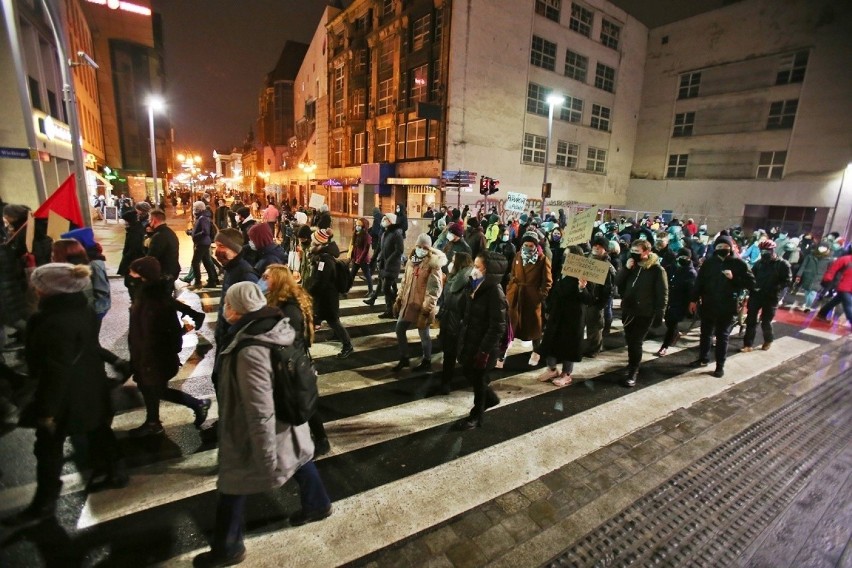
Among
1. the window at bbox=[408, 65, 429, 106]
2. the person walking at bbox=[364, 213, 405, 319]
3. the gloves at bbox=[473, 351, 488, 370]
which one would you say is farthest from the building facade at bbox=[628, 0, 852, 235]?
the gloves at bbox=[473, 351, 488, 370]

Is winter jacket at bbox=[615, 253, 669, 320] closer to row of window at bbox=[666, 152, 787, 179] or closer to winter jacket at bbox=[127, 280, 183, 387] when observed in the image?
winter jacket at bbox=[127, 280, 183, 387]

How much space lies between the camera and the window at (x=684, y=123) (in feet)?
107

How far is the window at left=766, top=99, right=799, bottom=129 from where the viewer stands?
27.2 m

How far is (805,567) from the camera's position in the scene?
2951 mm

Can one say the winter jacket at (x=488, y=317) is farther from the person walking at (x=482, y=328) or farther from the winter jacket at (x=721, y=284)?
the winter jacket at (x=721, y=284)

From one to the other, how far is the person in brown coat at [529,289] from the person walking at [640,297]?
1.17m

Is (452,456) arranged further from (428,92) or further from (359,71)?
(359,71)

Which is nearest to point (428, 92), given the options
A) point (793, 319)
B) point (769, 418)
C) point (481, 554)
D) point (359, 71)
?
point (359, 71)

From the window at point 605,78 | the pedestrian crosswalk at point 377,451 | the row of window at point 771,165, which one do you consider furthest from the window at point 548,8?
the pedestrian crosswalk at point 377,451

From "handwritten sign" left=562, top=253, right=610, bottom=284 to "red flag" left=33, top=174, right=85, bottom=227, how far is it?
699 centimetres

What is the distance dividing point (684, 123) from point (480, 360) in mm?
37903

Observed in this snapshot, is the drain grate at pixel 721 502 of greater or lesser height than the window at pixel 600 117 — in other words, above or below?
below

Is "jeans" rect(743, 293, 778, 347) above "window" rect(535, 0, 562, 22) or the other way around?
the other way around

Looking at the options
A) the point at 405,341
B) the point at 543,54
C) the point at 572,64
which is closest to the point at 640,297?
the point at 405,341
